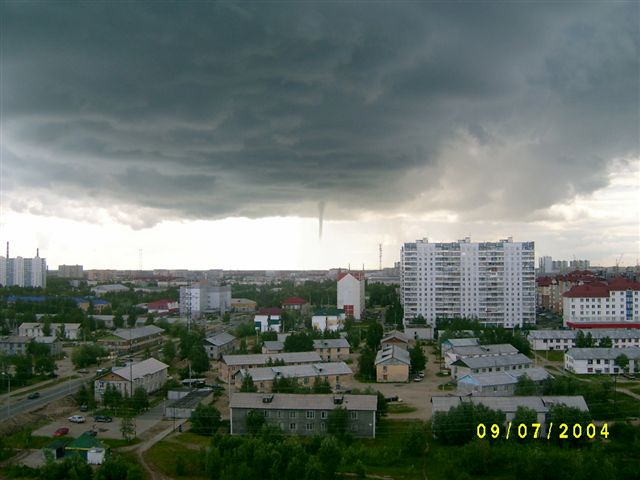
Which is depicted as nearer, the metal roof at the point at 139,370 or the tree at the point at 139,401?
the tree at the point at 139,401

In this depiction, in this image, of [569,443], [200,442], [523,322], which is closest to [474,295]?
[523,322]

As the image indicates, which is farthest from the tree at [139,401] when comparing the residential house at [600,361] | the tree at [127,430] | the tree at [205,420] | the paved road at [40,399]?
the residential house at [600,361]

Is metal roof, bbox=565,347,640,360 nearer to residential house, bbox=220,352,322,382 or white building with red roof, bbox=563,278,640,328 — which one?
residential house, bbox=220,352,322,382

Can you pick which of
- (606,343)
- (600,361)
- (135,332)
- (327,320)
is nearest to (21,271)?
(135,332)

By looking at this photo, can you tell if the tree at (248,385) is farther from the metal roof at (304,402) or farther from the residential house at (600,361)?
the residential house at (600,361)

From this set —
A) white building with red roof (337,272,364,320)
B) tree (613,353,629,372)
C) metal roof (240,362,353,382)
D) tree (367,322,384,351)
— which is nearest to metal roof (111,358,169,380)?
metal roof (240,362,353,382)

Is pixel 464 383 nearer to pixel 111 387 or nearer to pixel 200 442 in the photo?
pixel 200 442
